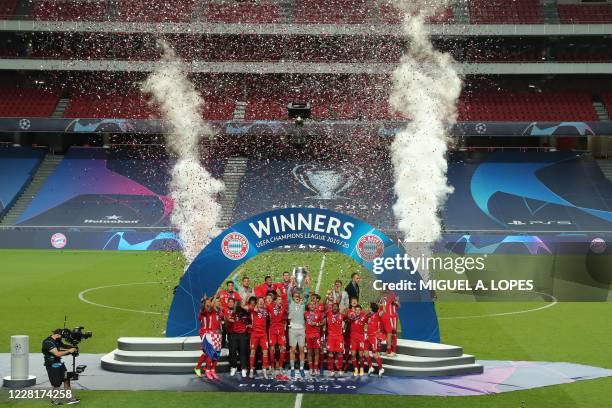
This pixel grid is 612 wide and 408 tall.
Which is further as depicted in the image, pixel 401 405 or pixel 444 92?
pixel 444 92

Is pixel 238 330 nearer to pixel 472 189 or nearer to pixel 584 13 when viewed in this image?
pixel 472 189

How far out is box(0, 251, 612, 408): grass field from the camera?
602 inches

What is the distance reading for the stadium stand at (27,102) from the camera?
186 feet

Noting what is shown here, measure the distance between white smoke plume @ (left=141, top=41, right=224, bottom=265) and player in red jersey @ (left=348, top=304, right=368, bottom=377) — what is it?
28280 mm

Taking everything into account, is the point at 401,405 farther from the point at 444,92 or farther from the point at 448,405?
the point at 444,92

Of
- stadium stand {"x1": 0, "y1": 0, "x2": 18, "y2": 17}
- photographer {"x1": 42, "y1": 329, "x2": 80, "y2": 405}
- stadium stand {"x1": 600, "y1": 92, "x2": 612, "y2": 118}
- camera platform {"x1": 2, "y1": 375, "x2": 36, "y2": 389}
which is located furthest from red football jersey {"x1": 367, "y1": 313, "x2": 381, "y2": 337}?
stadium stand {"x1": 0, "y1": 0, "x2": 18, "y2": 17}

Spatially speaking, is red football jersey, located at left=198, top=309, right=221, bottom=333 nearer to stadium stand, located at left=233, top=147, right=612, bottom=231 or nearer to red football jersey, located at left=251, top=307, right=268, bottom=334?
red football jersey, located at left=251, top=307, right=268, bottom=334

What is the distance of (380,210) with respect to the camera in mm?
50438

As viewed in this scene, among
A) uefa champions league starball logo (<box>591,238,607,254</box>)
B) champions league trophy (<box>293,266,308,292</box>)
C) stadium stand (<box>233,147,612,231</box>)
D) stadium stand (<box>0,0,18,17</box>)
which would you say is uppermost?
stadium stand (<box>0,0,18,17</box>)

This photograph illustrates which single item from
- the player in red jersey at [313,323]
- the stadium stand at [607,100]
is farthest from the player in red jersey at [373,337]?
the stadium stand at [607,100]

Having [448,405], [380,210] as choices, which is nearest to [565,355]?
[448,405]

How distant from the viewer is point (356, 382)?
1670cm

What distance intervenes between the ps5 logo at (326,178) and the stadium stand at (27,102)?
16.7m

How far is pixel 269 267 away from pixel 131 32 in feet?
71.5
